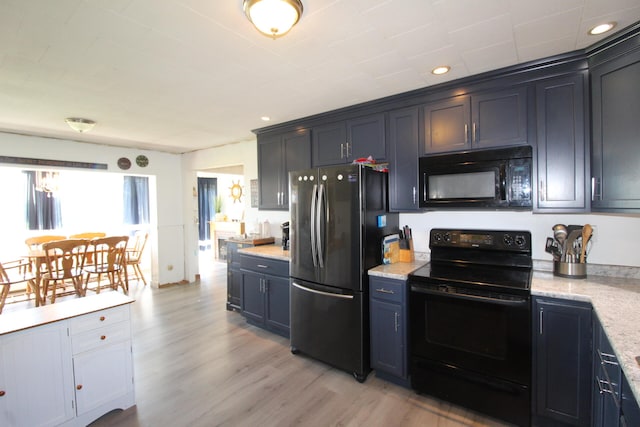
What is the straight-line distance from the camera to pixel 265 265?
11.0 feet

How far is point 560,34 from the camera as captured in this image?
1.77 meters

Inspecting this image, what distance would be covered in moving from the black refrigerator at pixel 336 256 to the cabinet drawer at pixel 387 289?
0.22 ft

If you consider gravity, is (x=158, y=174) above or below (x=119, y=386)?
above

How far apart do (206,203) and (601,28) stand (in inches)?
339

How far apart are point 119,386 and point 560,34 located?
368cm

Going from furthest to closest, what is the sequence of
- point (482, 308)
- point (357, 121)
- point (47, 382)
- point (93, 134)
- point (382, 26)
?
point (93, 134) < point (357, 121) < point (482, 308) < point (47, 382) < point (382, 26)

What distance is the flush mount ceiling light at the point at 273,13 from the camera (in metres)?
1.35

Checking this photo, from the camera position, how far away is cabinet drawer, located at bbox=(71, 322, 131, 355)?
192 cm

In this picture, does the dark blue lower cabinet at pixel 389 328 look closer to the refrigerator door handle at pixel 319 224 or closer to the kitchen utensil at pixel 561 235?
the refrigerator door handle at pixel 319 224

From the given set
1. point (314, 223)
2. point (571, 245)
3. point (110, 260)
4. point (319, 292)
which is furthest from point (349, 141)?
point (110, 260)

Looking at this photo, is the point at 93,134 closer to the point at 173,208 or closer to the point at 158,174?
the point at 158,174

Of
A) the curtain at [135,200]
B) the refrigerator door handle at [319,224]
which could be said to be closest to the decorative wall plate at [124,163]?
the curtain at [135,200]

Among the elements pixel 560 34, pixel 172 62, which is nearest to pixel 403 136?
pixel 560 34

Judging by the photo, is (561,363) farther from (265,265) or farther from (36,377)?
(36,377)
